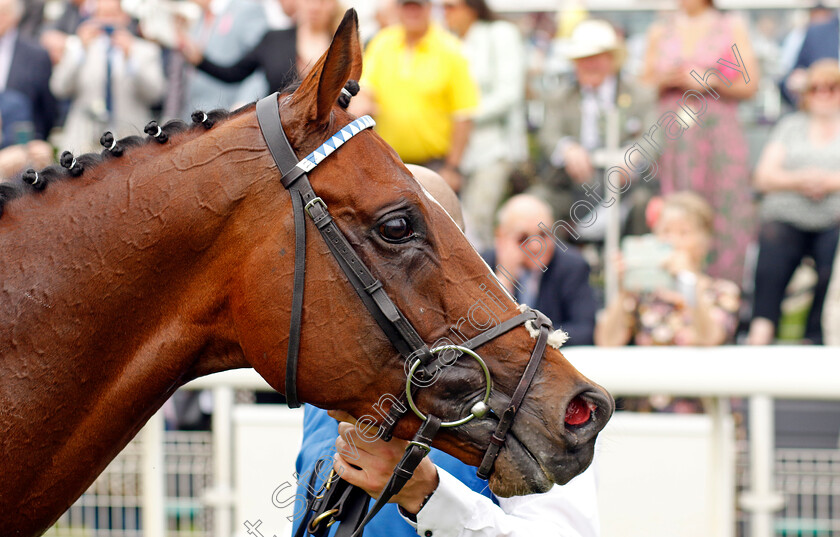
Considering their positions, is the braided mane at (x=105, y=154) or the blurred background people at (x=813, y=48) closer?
the braided mane at (x=105, y=154)

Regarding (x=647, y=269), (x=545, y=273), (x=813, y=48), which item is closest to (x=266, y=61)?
(x=545, y=273)

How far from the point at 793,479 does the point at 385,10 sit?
4.53m

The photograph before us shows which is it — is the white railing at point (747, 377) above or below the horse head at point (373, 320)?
below

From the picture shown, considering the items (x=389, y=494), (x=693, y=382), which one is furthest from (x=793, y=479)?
(x=389, y=494)

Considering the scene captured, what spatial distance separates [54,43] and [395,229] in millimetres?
6081

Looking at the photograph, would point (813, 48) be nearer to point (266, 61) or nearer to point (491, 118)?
point (491, 118)

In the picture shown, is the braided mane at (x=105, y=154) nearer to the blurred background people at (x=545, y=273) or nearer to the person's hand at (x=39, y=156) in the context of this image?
the person's hand at (x=39, y=156)

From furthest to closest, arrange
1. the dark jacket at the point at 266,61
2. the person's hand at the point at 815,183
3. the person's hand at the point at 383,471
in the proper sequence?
the dark jacket at the point at 266,61
the person's hand at the point at 815,183
the person's hand at the point at 383,471

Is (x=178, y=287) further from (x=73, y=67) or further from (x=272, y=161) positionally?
(x=73, y=67)

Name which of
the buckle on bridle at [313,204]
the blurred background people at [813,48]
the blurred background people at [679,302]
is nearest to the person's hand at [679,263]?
the blurred background people at [679,302]

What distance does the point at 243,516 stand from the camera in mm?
3926

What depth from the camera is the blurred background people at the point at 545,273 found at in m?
4.73

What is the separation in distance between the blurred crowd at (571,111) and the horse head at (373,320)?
3162mm

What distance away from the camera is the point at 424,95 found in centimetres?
604
